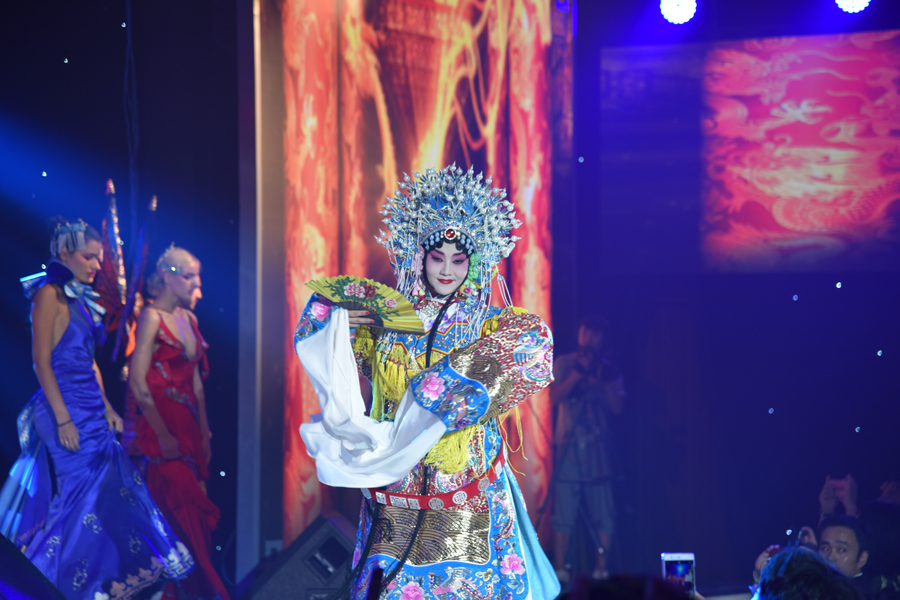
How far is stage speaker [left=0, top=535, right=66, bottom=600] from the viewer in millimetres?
1575

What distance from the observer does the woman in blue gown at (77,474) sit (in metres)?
4.24

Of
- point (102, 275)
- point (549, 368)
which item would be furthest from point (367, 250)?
point (549, 368)

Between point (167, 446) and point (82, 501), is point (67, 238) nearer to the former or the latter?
point (167, 446)

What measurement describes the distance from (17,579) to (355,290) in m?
1.25

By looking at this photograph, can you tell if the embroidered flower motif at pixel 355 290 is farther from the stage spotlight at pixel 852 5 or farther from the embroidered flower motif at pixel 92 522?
the stage spotlight at pixel 852 5

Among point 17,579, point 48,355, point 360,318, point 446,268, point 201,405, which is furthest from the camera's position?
point 201,405

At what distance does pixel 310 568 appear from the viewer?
402cm

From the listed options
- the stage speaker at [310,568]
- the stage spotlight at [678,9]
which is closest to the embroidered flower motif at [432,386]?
the stage speaker at [310,568]

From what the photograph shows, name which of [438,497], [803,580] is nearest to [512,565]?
[438,497]

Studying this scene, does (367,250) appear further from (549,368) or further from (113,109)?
(549,368)

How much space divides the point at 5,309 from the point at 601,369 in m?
3.39

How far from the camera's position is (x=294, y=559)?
4.04 m

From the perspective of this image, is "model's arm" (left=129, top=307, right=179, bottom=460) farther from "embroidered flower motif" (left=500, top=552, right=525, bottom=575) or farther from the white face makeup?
"embroidered flower motif" (left=500, top=552, right=525, bottom=575)

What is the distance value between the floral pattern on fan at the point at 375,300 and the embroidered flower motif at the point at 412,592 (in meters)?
0.76
